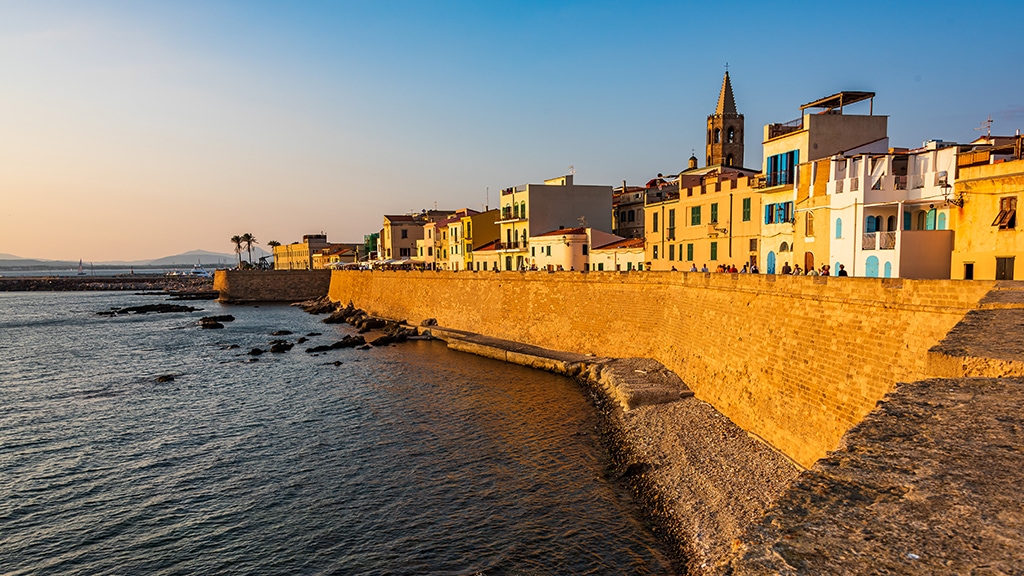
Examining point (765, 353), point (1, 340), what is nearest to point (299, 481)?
point (765, 353)

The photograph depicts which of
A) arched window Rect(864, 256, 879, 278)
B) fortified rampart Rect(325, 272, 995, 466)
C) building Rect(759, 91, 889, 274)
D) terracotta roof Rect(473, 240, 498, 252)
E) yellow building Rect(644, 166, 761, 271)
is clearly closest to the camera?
fortified rampart Rect(325, 272, 995, 466)

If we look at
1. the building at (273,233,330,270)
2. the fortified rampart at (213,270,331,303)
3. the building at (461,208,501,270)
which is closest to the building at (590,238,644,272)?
the building at (461,208,501,270)

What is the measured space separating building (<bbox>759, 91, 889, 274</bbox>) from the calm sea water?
41.3 ft

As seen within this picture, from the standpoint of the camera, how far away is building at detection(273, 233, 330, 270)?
122500 mm

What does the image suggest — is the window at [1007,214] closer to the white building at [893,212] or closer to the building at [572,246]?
the white building at [893,212]

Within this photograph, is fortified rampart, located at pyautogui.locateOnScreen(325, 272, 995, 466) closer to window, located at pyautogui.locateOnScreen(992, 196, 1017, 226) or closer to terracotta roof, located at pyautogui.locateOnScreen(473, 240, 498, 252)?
window, located at pyautogui.locateOnScreen(992, 196, 1017, 226)

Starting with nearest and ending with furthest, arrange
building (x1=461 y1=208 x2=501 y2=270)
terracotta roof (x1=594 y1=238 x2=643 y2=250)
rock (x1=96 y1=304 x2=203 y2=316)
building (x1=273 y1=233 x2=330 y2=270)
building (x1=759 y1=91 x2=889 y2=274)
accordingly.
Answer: building (x1=759 y1=91 x2=889 y2=274)
terracotta roof (x1=594 y1=238 x2=643 y2=250)
building (x1=461 y1=208 x2=501 y2=270)
rock (x1=96 y1=304 x2=203 y2=316)
building (x1=273 y1=233 x2=330 y2=270)

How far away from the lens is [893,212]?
21.7 m

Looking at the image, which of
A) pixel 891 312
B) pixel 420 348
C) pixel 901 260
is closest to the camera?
pixel 891 312

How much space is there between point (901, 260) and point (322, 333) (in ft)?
147

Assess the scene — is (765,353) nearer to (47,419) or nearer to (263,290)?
(47,419)

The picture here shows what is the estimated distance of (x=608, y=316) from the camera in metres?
32.6

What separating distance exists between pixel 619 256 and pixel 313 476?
31.3 meters

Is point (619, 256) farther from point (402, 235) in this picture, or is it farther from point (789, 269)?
point (402, 235)
